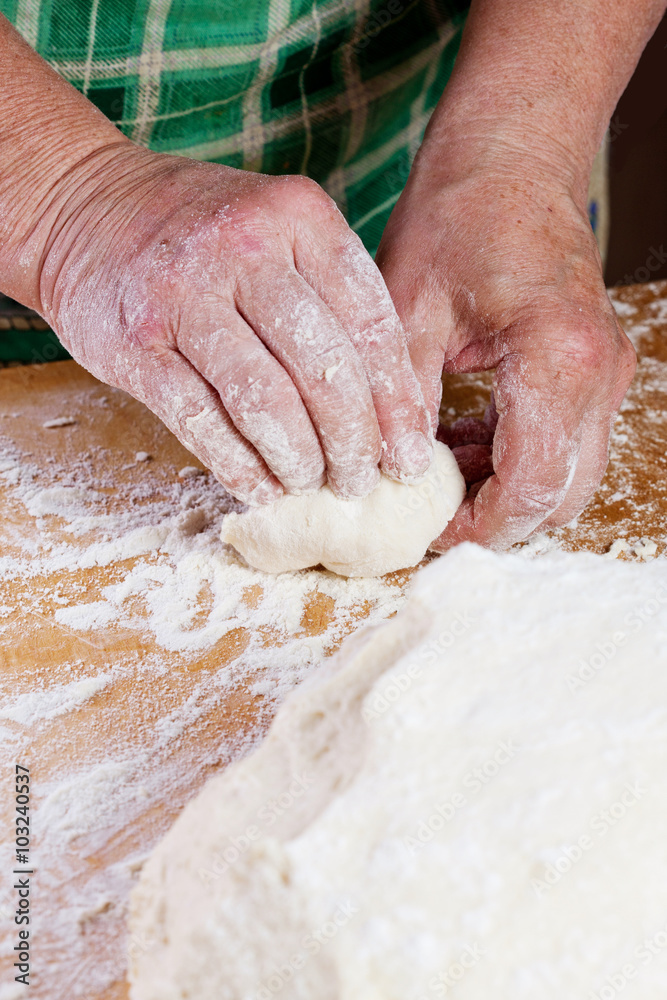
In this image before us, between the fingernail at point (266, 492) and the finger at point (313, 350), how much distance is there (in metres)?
0.12

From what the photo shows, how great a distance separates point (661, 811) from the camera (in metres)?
0.72

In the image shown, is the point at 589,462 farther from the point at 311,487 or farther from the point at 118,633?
the point at 118,633

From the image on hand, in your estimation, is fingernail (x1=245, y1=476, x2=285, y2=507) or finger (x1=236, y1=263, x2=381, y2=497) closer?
finger (x1=236, y1=263, x2=381, y2=497)

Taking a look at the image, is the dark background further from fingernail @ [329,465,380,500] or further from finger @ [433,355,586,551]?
fingernail @ [329,465,380,500]

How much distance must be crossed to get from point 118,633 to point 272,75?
1.30 metres

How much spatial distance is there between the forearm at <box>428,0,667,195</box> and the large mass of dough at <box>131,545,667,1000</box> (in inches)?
36.6

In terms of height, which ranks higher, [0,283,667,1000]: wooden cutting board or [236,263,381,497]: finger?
[236,263,381,497]: finger

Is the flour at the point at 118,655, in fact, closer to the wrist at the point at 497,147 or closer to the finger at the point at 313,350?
the finger at the point at 313,350

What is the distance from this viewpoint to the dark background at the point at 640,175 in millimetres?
3473

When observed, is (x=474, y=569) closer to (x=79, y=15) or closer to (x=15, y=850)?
(x=15, y=850)

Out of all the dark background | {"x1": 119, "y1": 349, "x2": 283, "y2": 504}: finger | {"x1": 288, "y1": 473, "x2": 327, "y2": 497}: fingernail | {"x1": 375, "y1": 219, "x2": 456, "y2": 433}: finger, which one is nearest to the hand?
{"x1": 375, "y1": 219, "x2": 456, "y2": 433}: finger

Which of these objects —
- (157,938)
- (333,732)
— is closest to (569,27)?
(333,732)

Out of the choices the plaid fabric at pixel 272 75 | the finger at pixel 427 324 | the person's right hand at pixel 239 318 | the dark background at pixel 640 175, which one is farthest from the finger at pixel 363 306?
the dark background at pixel 640 175

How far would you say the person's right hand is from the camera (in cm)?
111
